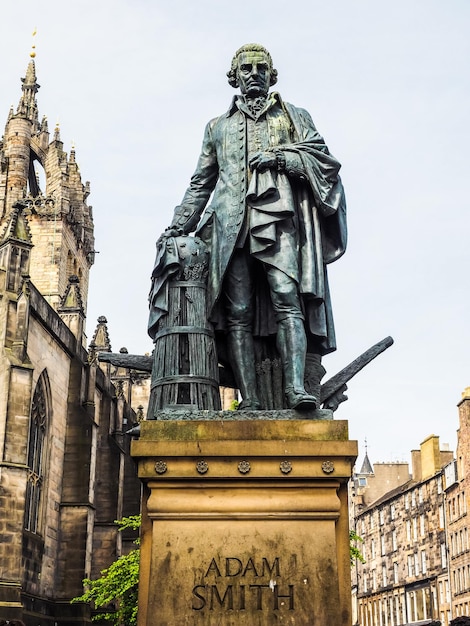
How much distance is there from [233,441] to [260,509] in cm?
40

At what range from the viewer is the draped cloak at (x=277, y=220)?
580cm

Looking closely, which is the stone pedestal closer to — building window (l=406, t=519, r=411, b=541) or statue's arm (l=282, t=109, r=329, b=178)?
statue's arm (l=282, t=109, r=329, b=178)

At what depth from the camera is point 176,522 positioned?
500cm

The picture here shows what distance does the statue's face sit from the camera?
6223 mm

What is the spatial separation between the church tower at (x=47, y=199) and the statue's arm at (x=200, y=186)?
56.5 meters

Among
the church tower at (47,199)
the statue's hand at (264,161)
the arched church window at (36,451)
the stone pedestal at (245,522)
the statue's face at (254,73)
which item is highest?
the church tower at (47,199)

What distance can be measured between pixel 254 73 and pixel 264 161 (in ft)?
2.50

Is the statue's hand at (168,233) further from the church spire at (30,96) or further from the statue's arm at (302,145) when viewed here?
the church spire at (30,96)

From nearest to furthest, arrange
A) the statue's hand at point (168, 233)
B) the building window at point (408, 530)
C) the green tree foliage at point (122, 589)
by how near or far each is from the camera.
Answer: the statue's hand at point (168, 233), the green tree foliage at point (122, 589), the building window at point (408, 530)

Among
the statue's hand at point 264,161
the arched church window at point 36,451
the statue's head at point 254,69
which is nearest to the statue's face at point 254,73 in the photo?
the statue's head at point 254,69

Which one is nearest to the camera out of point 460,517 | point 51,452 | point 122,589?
point 122,589

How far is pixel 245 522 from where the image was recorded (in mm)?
4988

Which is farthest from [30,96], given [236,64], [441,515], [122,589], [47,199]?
[236,64]

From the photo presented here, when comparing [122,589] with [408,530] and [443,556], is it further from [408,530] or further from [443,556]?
[408,530]
